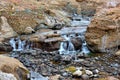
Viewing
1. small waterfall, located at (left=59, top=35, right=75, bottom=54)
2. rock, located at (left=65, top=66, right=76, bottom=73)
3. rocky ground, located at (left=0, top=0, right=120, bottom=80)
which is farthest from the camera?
small waterfall, located at (left=59, top=35, right=75, bottom=54)

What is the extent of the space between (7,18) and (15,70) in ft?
40.9

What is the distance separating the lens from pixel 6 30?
1859 centimetres

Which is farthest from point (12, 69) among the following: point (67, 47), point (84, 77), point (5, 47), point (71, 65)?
point (67, 47)

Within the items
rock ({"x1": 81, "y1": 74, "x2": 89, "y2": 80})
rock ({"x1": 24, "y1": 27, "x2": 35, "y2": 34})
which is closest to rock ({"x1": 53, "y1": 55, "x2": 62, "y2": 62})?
rock ({"x1": 81, "y1": 74, "x2": 89, "y2": 80})

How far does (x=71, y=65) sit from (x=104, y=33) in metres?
3.01

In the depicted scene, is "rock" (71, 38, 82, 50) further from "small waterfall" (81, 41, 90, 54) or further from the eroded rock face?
the eroded rock face

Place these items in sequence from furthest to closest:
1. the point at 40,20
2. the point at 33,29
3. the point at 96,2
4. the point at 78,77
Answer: the point at 96,2 → the point at 40,20 → the point at 33,29 → the point at 78,77

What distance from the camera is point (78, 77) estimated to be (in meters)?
11.2

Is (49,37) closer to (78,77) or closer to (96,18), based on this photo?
(96,18)

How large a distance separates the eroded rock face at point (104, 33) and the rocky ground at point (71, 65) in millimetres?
507

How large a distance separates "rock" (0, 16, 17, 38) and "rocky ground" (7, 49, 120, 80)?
3070 millimetres

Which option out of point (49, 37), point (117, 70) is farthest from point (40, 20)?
point (117, 70)

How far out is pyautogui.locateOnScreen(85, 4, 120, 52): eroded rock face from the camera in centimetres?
1486

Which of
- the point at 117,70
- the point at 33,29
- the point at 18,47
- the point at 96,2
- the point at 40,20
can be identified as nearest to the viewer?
the point at 117,70
